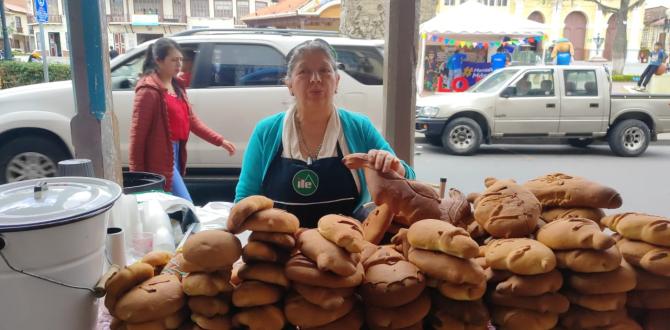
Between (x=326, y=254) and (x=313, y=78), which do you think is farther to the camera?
(x=313, y=78)

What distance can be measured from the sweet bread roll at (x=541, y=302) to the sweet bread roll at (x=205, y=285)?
0.62 m

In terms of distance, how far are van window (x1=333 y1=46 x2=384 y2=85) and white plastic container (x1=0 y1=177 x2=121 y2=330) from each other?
4.68 metres

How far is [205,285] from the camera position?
3.31 ft

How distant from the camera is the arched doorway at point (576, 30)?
110 feet

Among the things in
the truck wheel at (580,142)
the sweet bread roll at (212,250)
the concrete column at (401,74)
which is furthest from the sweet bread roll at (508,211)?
the truck wheel at (580,142)

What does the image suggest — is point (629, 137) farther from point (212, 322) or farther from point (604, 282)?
point (212, 322)

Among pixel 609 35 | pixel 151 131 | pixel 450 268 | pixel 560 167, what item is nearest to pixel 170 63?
pixel 151 131

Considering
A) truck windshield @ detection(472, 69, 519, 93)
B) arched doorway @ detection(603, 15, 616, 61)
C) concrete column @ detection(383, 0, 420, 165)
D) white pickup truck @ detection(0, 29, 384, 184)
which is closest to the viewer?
concrete column @ detection(383, 0, 420, 165)

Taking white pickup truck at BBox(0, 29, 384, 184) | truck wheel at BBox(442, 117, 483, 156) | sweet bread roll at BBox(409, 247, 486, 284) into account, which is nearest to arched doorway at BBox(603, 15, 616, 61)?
truck wheel at BBox(442, 117, 483, 156)

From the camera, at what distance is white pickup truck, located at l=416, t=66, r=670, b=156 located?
8922mm

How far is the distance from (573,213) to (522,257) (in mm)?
325

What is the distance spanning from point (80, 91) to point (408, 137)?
1717mm

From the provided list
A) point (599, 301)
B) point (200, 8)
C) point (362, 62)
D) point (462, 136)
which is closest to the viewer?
point (599, 301)

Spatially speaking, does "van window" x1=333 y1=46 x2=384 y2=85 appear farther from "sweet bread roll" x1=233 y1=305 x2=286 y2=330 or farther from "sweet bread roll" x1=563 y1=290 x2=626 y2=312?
"sweet bread roll" x1=233 y1=305 x2=286 y2=330
